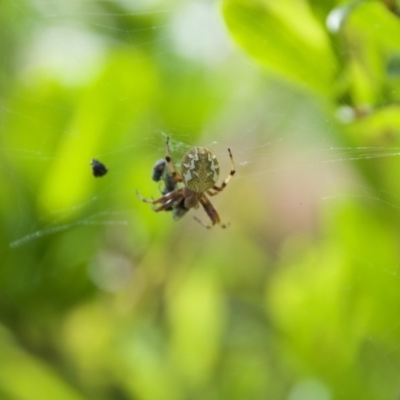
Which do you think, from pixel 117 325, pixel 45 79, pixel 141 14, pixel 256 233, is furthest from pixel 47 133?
pixel 256 233

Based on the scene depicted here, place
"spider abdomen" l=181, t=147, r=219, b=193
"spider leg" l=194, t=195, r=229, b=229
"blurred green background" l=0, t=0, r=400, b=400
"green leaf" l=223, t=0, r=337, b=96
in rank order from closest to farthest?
"green leaf" l=223, t=0, r=337, b=96
"blurred green background" l=0, t=0, r=400, b=400
"spider abdomen" l=181, t=147, r=219, b=193
"spider leg" l=194, t=195, r=229, b=229

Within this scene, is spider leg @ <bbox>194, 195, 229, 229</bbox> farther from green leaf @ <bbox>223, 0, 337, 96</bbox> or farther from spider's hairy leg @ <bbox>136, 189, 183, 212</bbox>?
green leaf @ <bbox>223, 0, 337, 96</bbox>

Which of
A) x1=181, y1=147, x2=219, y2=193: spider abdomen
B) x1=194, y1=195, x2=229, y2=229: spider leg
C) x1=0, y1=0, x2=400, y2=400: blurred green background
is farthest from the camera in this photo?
x1=194, y1=195, x2=229, y2=229: spider leg

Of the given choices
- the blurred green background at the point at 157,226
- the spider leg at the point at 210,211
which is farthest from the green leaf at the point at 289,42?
the spider leg at the point at 210,211

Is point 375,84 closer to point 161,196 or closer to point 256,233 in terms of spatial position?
point 161,196

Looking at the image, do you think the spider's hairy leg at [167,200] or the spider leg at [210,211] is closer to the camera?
the spider's hairy leg at [167,200]

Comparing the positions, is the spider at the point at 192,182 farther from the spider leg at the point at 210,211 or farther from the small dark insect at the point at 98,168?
the small dark insect at the point at 98,168

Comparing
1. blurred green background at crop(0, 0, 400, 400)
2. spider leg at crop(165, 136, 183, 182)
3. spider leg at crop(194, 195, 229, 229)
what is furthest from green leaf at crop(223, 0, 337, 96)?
spider leg at crop(194, 195, 229, 229)
